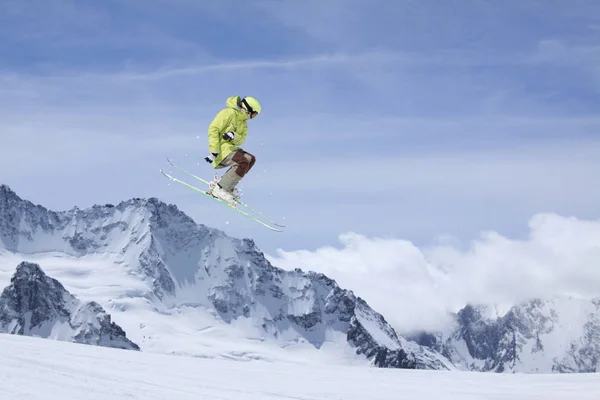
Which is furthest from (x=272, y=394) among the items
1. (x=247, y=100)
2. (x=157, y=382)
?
(x=247, y=100)

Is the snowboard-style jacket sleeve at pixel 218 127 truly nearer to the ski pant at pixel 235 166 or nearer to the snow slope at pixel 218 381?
the ski pant at pixel 235 166

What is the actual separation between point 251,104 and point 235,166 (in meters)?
3.06

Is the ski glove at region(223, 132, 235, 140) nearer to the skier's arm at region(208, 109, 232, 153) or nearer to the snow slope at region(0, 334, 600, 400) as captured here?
the skier's arm at region(208, 109, 232, 153)

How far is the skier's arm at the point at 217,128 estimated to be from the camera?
21.3 metres

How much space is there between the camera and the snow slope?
56.3 ft

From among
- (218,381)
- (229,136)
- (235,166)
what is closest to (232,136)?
(229,136)

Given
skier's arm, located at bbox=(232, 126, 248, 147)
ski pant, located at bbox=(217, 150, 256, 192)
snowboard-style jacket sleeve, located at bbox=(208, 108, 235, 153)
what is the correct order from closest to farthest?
1. snowboard-style jacket sleeve, located at bbox=(208, 108, 235, 153)
2. skier's arm, located at bbox=(232, 126, 248, 147)
3. ski pant, located at bbox=(217, 150, 256, 192)

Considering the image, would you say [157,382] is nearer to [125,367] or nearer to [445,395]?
[125,367]

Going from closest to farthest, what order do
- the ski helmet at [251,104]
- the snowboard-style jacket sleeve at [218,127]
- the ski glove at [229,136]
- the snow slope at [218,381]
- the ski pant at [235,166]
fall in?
the snow slope at [218,381], the ski helmet at [251,104], the ski glove at [229,136], the snowboard-style jacket sleeve at [218,127], the ski pant at [235,166]

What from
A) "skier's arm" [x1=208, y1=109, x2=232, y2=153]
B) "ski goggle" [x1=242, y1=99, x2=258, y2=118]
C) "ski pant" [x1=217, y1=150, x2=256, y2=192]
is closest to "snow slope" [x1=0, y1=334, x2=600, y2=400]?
"ski pant" [x1=217, y1=150, x2=256, y2=192]

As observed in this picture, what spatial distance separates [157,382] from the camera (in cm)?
1900

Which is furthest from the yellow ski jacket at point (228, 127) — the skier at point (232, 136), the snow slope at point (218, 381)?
the snow slope at point (218, 381)

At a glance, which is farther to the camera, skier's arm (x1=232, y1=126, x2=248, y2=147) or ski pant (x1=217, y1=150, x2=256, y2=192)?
ski pant (x1=217, y1=150, x2=256, y2=192)

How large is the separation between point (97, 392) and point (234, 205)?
888cm
